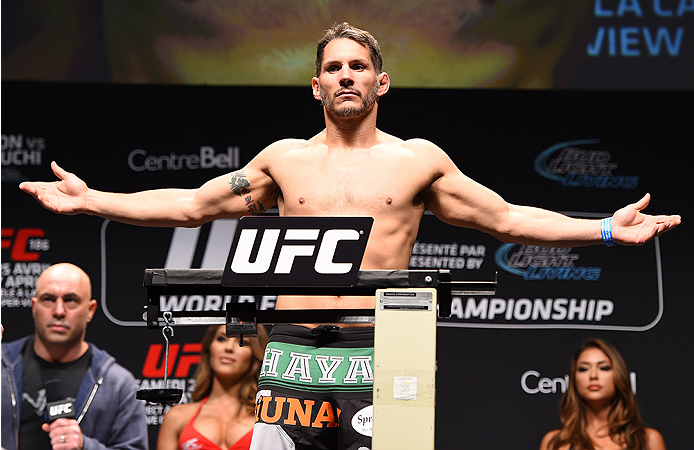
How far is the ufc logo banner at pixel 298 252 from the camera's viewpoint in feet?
7.42

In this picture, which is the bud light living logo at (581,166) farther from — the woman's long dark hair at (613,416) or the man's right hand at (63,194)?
the man's right hand at (63,194)

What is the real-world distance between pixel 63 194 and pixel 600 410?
3233 mm

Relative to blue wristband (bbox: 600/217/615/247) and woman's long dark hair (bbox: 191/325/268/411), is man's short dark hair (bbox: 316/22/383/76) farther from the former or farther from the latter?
woman's long dark hair (bbox: 191/325/268/411)

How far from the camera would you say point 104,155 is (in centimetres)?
533

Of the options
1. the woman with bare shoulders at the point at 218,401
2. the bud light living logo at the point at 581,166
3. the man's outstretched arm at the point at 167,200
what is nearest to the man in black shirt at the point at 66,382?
the woman with bare shoulders at the point at 218,401

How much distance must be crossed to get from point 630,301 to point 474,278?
3.10 feet

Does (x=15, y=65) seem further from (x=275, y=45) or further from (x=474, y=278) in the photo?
(x=474, y=278)

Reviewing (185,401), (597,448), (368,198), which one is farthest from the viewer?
(185,401)

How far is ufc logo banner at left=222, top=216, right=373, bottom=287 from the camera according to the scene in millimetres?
2262

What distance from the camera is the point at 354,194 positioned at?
2.83 m

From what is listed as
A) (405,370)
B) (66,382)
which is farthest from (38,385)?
(405,370)

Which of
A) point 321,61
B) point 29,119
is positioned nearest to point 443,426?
point 321,61

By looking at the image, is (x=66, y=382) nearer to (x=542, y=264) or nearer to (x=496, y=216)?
(x=542, y=264)

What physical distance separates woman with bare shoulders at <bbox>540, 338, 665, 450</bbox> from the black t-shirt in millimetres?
2738
